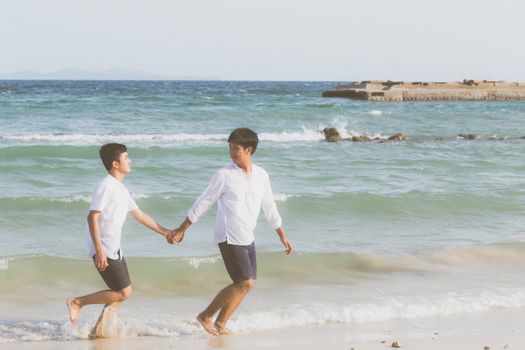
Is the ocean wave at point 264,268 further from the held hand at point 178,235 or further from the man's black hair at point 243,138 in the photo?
the man's black hair at point 243,138

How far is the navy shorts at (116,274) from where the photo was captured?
18.0ft

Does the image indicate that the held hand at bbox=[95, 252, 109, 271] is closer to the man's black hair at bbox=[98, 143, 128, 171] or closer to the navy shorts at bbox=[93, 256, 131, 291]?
the navy shorts at bbox=[93, 256, 131, 291]

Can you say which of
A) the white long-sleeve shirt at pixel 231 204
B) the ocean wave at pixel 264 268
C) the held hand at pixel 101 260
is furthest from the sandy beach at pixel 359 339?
the ocean wave at pixel 264 268

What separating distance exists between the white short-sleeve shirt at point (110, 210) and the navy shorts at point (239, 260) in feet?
2.36

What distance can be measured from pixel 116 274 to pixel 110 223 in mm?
377

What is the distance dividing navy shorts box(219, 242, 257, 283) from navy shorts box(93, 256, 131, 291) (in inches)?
27.2

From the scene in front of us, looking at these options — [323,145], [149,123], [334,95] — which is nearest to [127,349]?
[323,145]

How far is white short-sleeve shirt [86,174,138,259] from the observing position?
5.34 metres

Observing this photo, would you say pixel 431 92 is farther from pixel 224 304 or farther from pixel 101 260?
pixel 101 260

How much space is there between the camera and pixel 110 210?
538 cm

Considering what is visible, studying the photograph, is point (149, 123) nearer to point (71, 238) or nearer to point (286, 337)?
point (71, 238)

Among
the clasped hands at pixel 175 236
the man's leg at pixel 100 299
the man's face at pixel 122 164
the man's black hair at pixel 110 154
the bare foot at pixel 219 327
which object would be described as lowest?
the bare foot at pixel 219 327

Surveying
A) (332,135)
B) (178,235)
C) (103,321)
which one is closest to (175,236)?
(178,235)

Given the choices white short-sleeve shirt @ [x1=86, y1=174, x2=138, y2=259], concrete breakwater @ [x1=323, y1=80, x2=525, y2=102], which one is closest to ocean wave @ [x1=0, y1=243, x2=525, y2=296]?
white short-sleeve shirt @ [x1=86, y1=174, x2=138, y2=259]
